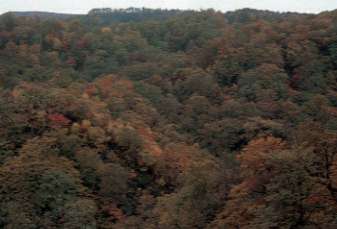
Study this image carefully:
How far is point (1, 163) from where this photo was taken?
26938mm

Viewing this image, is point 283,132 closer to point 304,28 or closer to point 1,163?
point 1,163

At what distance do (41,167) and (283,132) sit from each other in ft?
51.2

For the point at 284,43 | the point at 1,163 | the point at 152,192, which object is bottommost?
the point at 152,192

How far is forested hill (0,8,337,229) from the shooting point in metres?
20.4

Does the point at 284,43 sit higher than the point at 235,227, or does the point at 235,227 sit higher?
the point at 284,43

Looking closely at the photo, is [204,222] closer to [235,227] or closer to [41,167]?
[235,227]

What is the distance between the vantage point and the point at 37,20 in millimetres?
65812

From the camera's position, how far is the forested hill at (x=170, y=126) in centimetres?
2039

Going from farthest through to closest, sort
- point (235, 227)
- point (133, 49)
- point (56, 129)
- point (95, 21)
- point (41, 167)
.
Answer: point (95, 21) < point (133, 49) < point (56, 129) < point (41, 167) < point (235, 227)

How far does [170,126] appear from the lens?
37281 mm

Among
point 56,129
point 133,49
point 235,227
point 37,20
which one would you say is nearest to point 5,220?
point 56,129

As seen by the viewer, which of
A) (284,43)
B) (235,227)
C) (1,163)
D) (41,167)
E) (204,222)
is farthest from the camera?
(284,43)

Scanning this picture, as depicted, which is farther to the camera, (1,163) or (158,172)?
(158,172)

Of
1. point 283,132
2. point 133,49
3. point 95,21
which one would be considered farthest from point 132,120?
point 95,21
